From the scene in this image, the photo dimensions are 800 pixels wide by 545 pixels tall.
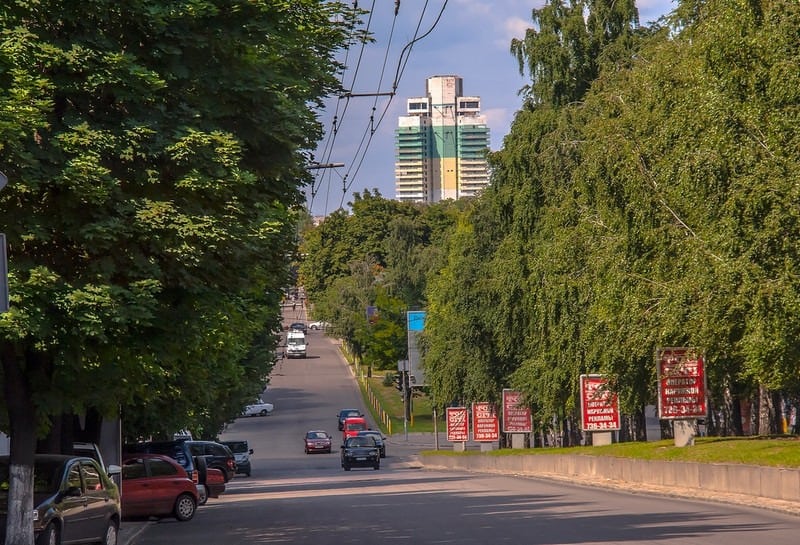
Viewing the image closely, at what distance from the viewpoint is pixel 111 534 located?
20.4 metres

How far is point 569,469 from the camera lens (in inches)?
1695

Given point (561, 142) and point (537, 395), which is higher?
point (561, 142)

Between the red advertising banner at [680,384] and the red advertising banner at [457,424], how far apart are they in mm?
31793

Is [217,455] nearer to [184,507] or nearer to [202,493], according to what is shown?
[202,493]

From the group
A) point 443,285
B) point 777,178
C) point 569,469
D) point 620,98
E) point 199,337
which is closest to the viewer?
point 199,337

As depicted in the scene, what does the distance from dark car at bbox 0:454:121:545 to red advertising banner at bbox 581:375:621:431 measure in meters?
22.7

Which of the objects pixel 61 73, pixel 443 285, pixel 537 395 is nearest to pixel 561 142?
pixel 537 395

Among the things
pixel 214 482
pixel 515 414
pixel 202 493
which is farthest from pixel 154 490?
pixel 515 414

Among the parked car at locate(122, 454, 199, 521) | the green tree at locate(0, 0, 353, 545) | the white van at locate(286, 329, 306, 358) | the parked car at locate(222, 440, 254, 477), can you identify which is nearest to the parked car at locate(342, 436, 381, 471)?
the parked car at locate(222, 440, 254, 477)

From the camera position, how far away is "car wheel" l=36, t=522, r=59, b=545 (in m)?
17.5

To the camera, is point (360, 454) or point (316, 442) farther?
point (316, 442)

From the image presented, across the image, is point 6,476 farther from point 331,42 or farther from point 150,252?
point 331,42

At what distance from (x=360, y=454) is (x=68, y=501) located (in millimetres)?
43410

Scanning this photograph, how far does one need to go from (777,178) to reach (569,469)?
63.9 ft
